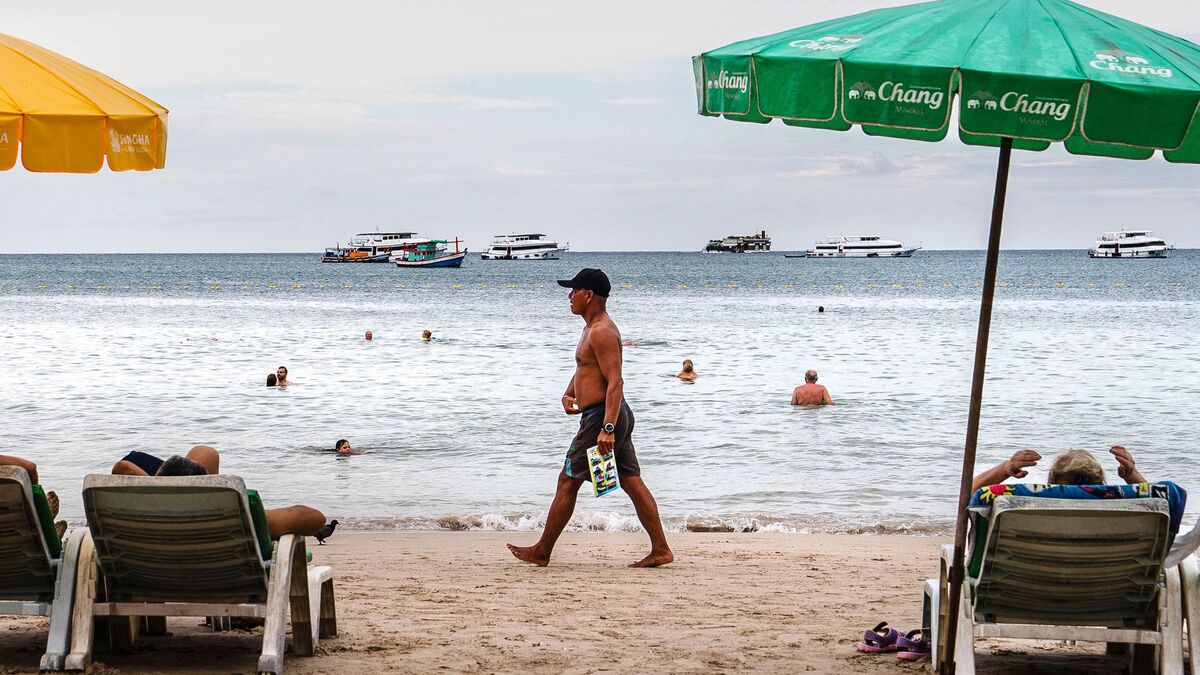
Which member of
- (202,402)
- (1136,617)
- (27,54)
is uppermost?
(27,54)

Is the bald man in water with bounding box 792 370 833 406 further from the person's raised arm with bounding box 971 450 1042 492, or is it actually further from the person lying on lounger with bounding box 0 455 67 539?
the person lying on lounger with bounding box 0 455 67 539

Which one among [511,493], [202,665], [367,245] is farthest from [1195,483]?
[367,245]

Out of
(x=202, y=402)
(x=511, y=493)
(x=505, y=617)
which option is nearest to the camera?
(x=505, y=617)

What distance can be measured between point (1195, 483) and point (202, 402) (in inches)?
541

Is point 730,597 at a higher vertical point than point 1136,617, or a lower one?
lower

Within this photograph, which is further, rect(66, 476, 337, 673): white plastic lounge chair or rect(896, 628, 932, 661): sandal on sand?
rect(896, 628, 932, 661): sandal on sand

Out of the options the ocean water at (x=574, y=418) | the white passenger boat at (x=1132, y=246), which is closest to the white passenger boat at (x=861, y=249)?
the white passenger boat at (x=1132, y=246)

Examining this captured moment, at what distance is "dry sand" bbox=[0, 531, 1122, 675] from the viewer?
16.3 ft

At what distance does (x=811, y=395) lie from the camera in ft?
57.4

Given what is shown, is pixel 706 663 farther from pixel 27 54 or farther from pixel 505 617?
pixel 27 54

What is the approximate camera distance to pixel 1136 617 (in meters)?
4.40

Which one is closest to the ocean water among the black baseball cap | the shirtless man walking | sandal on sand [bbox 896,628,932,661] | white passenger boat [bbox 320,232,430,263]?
the shirtless man walking

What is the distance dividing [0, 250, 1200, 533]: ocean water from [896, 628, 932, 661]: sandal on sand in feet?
15.1

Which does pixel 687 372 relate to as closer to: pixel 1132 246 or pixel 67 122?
pixel 67 122
